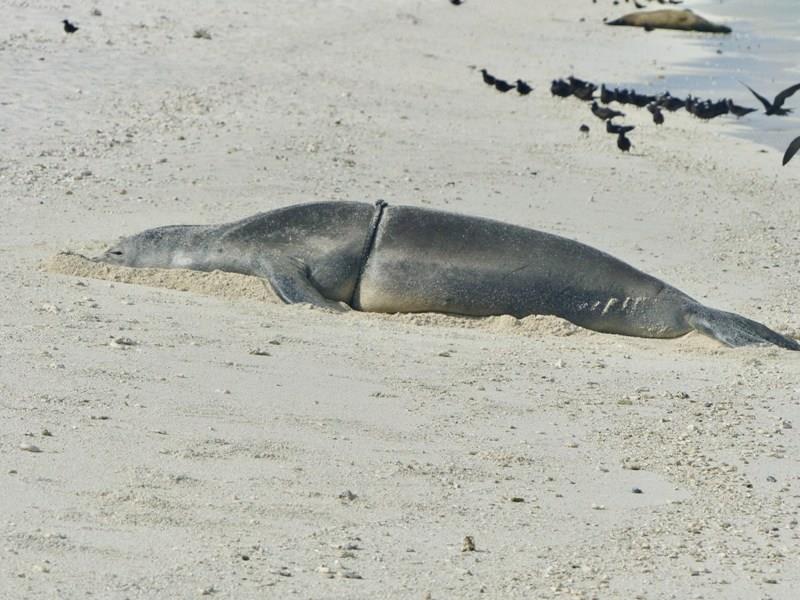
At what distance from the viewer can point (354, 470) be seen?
5121 millimetres

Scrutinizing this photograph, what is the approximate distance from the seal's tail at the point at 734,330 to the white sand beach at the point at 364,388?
0.10 meters

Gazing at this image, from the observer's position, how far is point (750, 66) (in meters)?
21.6

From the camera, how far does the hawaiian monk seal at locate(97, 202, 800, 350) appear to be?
831cm

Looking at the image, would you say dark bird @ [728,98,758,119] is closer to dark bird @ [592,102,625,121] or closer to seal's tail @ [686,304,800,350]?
dark bird @ [592,102,625,121]

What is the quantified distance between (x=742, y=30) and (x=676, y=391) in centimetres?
2149

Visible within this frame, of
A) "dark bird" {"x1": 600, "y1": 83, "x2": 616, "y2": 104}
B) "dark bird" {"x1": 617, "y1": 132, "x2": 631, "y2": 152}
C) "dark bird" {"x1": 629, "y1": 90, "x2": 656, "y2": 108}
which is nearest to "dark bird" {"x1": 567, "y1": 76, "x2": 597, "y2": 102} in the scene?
"dark bird" {"x1": 600, "y1": 83, "x2": 616, "y2": 104}

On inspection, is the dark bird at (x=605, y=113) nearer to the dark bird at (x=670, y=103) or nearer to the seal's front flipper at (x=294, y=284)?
the dark bird at (x=670, y=103)

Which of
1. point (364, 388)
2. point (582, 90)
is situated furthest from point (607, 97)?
point (364, 388)

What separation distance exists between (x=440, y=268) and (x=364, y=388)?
223 centimetres

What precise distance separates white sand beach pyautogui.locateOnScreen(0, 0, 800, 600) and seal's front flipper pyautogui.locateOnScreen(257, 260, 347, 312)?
0.10 metres

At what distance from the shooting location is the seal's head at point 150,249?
8719 millimetres

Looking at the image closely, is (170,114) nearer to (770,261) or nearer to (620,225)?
(620,225)

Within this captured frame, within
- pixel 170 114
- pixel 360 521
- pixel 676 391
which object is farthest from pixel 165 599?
pixel 170 114

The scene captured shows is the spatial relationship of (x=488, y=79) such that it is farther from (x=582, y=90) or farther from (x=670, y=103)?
(x=670, y=103)
